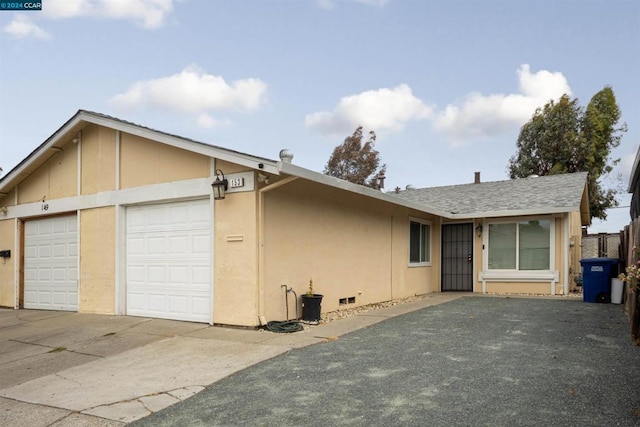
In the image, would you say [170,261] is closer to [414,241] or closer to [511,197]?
[414,241]

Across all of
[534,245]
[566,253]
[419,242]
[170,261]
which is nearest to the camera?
[170,261]

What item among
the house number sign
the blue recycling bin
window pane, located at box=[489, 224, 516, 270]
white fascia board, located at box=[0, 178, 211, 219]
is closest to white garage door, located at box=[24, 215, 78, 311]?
white fascia board, located at box=[0, 178, 211, 219]

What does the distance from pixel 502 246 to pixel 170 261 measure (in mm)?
9134

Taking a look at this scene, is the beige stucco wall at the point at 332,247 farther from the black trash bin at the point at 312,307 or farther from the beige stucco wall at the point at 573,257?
the beige stucco wall at the point at 573,257

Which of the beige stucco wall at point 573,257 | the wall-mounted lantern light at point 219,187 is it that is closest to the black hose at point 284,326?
the wall-mounted lantern light at point 219,187

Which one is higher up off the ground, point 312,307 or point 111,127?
point 111,127

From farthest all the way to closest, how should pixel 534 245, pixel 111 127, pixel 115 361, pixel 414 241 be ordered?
1. pixel 414 241
2. pixel 534 245
3. pixel 111 127
4. pixel 115 361

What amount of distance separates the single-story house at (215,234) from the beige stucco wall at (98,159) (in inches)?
→ 1.4

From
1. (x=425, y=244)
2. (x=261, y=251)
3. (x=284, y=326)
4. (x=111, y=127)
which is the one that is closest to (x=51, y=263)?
(x=111, y=127)

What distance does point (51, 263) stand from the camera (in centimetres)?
998

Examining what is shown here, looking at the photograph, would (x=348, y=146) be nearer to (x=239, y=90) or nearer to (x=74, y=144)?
(x=239, y=90)

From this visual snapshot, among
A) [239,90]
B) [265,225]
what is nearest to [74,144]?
[265,225]

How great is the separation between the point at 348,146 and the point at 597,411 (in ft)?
91.8

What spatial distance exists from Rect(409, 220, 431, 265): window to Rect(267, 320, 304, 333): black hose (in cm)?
585
